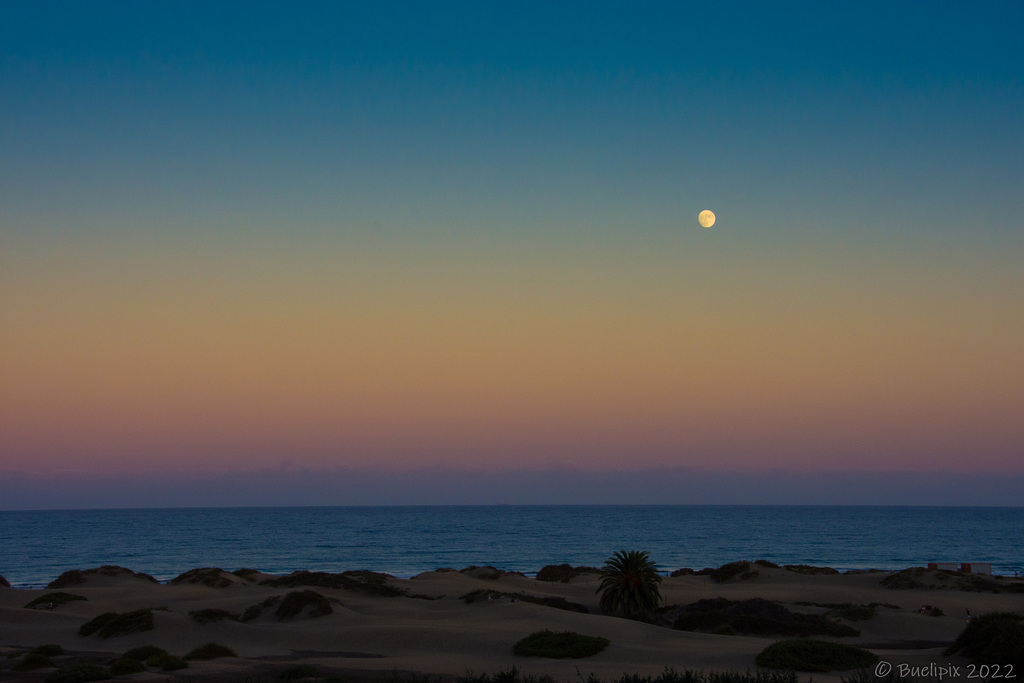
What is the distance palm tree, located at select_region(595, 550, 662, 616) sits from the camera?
3900 cm

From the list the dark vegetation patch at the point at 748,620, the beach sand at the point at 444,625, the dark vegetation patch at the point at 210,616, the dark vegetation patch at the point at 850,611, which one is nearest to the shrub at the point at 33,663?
the beach sand at the point at 444,625

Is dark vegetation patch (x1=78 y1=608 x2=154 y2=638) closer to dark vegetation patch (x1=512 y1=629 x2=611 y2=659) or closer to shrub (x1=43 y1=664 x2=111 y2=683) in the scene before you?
shrub (x1=43 y1=664 x2=111 y2=683)

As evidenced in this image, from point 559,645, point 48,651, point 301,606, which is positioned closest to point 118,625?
point 48,651

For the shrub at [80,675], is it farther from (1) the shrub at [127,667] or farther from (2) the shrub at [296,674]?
(2) the shrub at [296,674]

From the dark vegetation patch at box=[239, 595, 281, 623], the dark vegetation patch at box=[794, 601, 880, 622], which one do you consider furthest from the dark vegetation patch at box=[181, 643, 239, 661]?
the dark vegetation patch at box=[794, 601, 880, 622]

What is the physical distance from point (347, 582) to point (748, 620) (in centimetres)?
2392

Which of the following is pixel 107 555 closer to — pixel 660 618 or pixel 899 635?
pixel 660 618

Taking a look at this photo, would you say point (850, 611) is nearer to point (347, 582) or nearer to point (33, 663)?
point (347, 582)

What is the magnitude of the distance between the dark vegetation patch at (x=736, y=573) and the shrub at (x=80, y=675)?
140 ft

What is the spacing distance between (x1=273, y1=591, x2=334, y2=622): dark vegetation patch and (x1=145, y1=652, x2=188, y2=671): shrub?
43.9 ft

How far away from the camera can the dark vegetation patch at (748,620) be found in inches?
1371

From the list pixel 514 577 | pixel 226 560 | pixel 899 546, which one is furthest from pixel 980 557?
pixel 226 560

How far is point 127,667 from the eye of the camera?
2267 cm

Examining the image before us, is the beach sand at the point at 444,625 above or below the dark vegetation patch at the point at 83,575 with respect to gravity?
above
